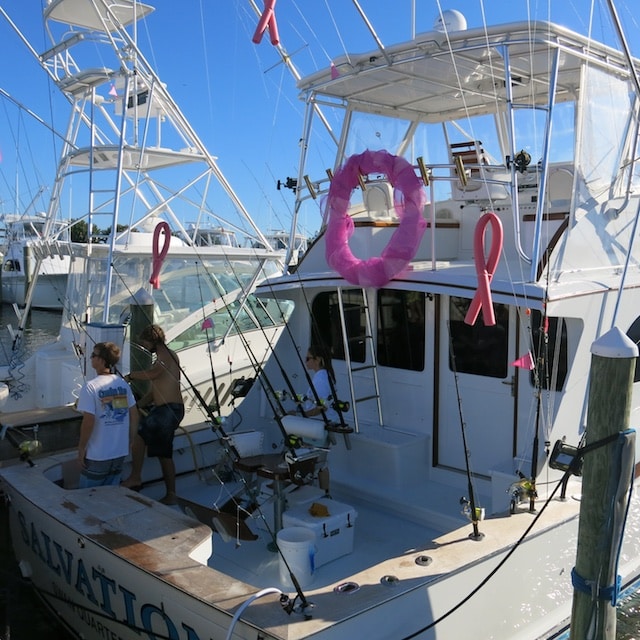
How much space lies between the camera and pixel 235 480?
6.46m

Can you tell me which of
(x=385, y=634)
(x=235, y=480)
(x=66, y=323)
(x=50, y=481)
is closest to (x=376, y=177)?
(x=235, y=480)

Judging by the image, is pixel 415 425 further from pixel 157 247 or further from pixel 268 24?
pixel 268 24

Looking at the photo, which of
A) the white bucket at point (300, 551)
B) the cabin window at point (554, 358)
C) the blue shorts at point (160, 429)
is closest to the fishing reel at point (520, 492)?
the cabin window at point (554, 358)

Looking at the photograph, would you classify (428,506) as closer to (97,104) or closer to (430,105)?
(430,105)

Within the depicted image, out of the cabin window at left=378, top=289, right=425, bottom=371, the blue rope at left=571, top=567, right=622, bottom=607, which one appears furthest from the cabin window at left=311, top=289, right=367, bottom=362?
the blue rope at left=571, top=567, right=622, bottom=607

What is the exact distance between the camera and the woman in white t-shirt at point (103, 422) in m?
5.03

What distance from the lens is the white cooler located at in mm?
4770

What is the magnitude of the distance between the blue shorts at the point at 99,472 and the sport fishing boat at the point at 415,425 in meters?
0.25

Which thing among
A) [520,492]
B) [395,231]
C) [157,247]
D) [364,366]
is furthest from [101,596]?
[157,247]

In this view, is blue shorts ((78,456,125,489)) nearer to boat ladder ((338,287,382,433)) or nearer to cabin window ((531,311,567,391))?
boat ladder ((338,287,382,433))

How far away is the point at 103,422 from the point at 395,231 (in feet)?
8.99

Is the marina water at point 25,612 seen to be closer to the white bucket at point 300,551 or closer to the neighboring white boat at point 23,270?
the white bucket at point 300,551

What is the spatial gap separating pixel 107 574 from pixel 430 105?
5658 millimetres

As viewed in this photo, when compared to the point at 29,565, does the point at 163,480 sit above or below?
above
